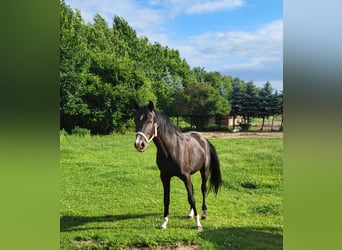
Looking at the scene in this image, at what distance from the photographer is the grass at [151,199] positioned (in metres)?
2.71

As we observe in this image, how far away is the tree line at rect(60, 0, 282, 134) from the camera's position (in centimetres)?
289

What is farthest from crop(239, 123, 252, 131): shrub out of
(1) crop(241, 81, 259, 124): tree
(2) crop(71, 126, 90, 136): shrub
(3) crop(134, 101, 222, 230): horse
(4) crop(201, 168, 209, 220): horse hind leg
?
(2) crop(71, 126, 90, 136): shrub

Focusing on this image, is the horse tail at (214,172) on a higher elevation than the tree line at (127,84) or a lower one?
lower

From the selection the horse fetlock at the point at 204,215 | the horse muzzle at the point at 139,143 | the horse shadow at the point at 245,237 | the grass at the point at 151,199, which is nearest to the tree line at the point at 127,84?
the grass at the point at 151,199

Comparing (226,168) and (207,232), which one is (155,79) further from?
(207,232)

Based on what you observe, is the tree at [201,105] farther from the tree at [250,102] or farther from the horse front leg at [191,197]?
the horse front leg at [191,197]

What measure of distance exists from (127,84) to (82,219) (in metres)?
1.22

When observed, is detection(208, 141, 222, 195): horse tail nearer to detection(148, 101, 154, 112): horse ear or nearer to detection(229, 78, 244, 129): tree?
detection(229, 78, 244, 129): tree

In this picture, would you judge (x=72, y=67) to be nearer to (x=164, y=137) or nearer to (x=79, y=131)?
(x=79, y=131)

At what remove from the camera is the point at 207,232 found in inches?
107

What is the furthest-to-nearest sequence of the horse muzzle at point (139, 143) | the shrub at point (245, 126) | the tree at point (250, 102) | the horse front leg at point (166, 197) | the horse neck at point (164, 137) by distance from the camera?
the shrub at point (245, 126) → the tree at point (250, 102) → the horse front leg at point (166, 197) → the horse neck at point (164, 137) → the horse muzzle at point (139, 143)

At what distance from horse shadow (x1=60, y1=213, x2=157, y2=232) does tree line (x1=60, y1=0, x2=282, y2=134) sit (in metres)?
0.74

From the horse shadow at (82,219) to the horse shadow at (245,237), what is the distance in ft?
1.75
